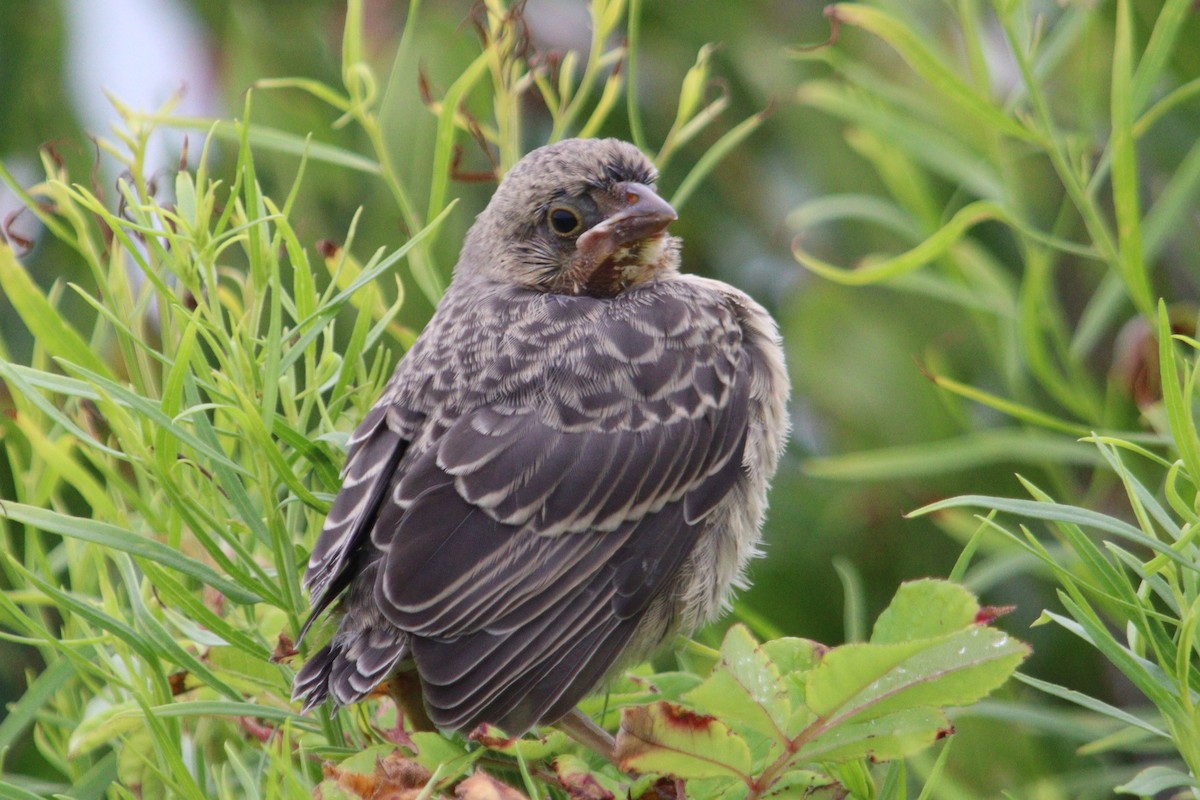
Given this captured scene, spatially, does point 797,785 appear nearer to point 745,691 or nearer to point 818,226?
point 745,691

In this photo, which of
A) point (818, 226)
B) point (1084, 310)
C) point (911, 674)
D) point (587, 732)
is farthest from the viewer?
point (818, 226)

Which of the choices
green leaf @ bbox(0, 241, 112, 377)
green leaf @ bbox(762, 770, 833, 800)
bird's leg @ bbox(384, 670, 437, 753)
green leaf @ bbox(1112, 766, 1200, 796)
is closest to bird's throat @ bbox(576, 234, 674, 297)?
bird's leg @ bbox(384, 670, 437, 753)

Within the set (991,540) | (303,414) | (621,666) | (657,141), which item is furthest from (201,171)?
(657,141)

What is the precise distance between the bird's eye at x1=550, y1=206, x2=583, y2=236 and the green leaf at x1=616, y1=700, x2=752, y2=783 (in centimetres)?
153

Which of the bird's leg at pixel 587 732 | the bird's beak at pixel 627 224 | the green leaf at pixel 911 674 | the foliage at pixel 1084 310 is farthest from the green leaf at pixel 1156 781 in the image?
the bird's beak at pixel 627 224

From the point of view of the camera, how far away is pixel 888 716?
1.32 m

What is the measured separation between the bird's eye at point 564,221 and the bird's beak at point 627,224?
0.14ft

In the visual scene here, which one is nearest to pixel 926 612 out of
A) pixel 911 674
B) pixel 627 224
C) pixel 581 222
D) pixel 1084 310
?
pixel 911 674

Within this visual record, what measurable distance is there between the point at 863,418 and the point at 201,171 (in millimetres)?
1559

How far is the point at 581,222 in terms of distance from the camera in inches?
107

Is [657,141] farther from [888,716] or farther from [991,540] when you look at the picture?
[888,716]

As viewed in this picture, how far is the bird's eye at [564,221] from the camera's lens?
2.73 meters

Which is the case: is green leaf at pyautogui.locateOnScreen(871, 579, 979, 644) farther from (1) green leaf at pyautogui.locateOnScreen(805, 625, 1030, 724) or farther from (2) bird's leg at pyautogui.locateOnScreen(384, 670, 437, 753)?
(2) bird's leg at pyautogui.locateOnScreen(384, 670, 437, 753)

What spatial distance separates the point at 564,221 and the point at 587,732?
3.75 feet
